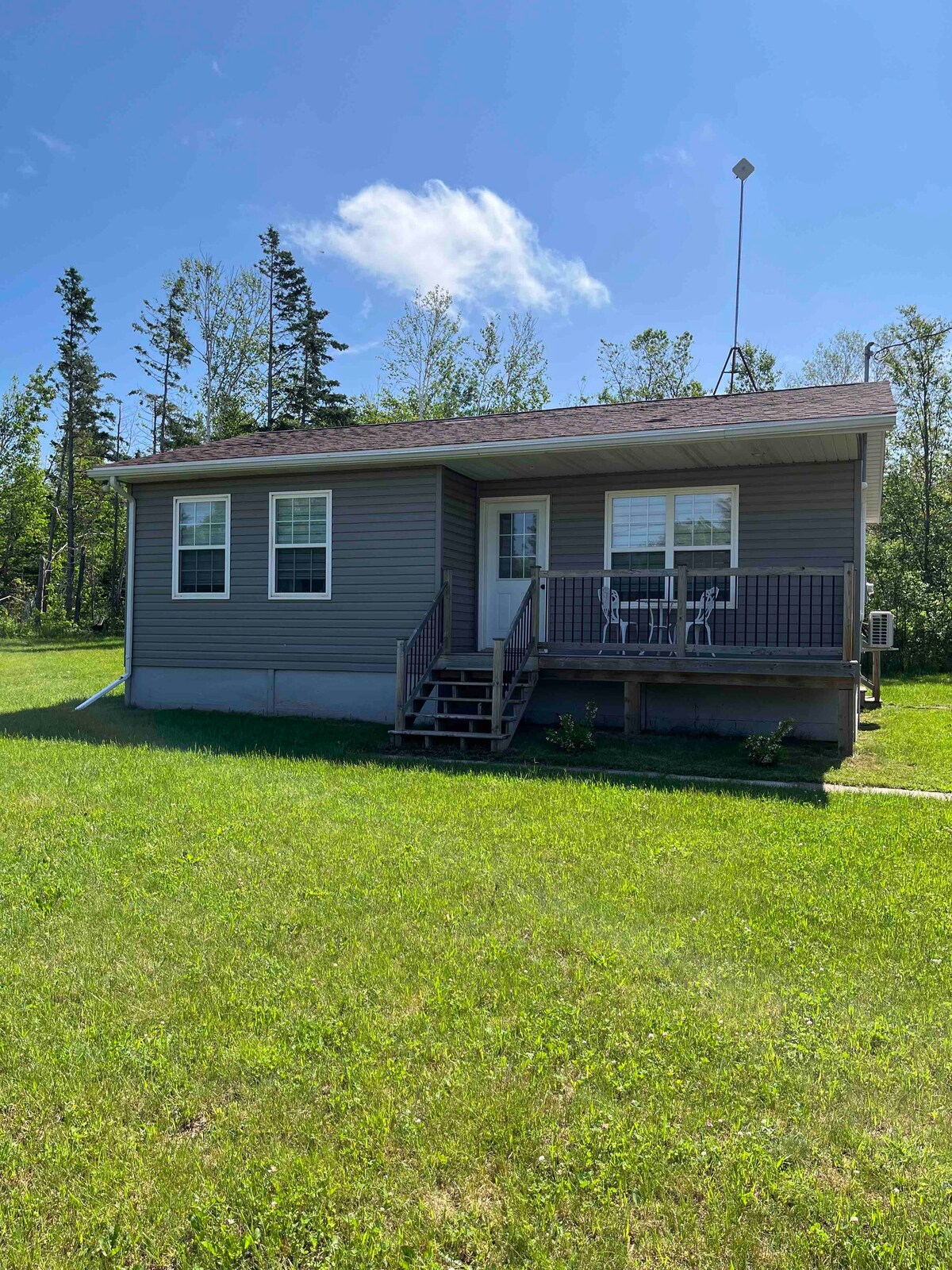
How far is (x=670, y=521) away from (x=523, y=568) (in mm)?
2020

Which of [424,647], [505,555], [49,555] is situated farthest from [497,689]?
[49,555]

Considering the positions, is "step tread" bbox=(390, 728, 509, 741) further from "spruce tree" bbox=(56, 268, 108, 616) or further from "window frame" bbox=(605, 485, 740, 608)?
"spruce tree" bbox=(56, 268, 108, 616)

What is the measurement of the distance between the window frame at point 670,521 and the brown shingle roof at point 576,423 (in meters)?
0.87

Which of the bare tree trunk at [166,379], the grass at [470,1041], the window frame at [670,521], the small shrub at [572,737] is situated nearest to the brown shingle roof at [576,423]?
the window frame at [670,521]

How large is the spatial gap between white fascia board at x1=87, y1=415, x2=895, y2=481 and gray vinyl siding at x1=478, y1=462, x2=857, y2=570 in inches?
46.6

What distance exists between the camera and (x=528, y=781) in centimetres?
763

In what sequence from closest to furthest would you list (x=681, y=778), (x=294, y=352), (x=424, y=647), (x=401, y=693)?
(x=681, y=778), (x=401, y=693), (x=424, y=647), (x=294, y=352)

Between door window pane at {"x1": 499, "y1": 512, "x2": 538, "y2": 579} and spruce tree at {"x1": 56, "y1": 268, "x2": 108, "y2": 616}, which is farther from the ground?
spruce tree at {"x1": 56, "y1": 268, "x2": 108, "y2": 616}

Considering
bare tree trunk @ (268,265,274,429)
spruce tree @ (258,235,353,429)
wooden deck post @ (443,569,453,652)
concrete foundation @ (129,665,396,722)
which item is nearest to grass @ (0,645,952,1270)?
wooden deck post @ (443,569,453,652)

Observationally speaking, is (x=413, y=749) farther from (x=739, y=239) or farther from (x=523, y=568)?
(x=739, y=239)

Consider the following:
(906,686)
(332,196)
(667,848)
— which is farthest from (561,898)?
(332,196)

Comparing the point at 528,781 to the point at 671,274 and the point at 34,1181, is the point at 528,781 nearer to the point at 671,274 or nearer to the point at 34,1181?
the point at 34,1181

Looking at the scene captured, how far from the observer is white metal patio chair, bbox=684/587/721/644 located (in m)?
10.5

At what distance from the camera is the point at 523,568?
11875 millimetres
